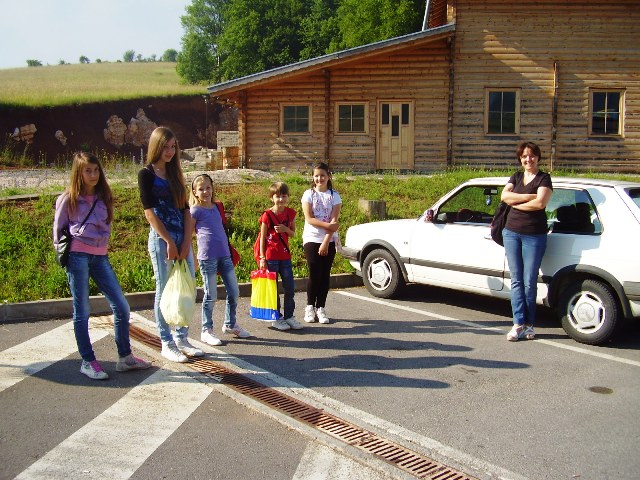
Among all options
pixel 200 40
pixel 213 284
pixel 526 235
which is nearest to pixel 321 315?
pixel 213 284

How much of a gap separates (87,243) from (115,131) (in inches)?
1591

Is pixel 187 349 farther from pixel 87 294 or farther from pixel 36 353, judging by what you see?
pixel 36 353

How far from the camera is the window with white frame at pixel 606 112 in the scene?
2228 cm

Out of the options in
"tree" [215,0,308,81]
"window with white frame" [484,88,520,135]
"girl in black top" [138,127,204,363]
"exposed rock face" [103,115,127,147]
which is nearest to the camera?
"girl in black top" [138,127,204,363]

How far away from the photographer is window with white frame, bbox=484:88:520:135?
22.4m

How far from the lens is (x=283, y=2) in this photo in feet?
212

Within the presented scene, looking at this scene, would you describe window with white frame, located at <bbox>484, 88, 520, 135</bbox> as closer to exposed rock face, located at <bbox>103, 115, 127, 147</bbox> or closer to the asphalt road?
the asphalt road

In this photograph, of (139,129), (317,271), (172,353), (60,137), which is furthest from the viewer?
(139,129)

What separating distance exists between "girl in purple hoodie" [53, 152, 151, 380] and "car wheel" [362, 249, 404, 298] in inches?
156

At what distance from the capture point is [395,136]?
2275cm

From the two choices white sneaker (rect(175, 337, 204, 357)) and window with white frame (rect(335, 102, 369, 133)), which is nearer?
white sneaker (rect(175, 337, 204, 357))

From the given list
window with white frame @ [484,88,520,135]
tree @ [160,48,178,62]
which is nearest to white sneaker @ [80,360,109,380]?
window with white frame @ [484,88,520,135]

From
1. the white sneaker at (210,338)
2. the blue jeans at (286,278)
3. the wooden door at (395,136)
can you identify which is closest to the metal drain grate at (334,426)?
the white sneaker at (210,338)

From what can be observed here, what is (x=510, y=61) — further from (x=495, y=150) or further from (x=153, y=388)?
(x=153, y=388)
